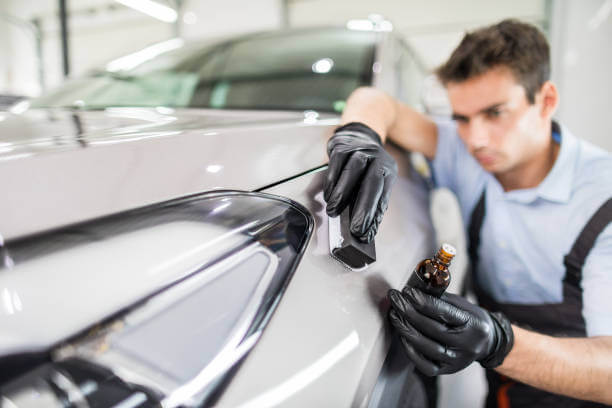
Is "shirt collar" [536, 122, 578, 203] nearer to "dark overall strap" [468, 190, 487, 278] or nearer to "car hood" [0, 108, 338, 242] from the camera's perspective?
"dark overall strap" [468, 190, 487, 278]

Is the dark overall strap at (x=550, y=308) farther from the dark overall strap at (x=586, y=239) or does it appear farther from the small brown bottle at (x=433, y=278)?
the small brown bottle at (x=433, y=278)

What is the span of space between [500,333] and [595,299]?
0.99 ft

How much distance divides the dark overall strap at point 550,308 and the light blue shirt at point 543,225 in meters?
0.02

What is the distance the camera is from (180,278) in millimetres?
365

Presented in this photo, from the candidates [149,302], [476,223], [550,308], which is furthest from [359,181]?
[550,308]

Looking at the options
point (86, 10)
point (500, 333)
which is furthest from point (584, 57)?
point (86, 10)

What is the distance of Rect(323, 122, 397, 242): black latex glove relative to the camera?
0.56m

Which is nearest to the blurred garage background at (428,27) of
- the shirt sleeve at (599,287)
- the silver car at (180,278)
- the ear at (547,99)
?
the shirt sleeve at (599,287)

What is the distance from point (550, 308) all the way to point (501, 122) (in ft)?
2.00

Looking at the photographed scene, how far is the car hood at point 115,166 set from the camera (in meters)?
0.34

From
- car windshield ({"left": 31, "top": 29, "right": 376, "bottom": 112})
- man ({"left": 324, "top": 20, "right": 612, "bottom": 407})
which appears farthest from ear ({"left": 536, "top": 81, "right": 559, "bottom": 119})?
car windshield ({"left": 31, "top": 29, "right": 376, "bottom": 112})

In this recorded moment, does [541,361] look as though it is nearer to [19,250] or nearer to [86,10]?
[19,250]

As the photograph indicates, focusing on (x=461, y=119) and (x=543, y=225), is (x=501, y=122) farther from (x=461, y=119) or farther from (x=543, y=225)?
(x=543, y=225)

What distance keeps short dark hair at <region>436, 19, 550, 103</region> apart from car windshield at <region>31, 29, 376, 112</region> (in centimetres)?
32
